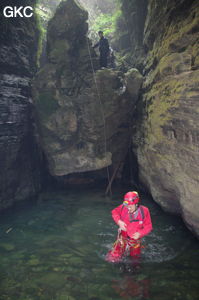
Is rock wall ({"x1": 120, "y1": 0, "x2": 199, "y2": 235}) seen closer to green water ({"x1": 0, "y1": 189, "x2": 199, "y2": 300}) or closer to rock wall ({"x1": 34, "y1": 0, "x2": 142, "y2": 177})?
green water ({"x1": 0, "y1": 189, "x2": 199, "y2": 300})

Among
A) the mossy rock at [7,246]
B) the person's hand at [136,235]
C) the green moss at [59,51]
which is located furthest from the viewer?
the green moss at [59,51]

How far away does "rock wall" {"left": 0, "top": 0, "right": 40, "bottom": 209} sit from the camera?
11.1 metres

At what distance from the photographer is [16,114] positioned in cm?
1173

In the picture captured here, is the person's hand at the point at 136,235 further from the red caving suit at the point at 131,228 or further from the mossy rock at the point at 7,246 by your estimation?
the mossy rock at the point at 7,246

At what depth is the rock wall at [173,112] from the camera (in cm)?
650

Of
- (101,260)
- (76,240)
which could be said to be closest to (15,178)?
(76,240)

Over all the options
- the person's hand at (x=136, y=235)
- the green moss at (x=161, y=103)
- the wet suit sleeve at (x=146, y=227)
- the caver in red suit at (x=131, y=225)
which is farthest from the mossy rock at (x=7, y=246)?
the green moss at (x=161, y=103)

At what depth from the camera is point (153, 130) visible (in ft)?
28.9

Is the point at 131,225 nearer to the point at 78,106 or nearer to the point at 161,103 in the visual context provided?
the point at 161,103

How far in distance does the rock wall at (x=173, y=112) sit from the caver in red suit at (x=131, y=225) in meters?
1.78

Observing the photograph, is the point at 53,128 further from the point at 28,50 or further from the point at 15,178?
the point at 28,50

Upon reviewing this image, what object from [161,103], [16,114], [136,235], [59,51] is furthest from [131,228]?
[59,51]

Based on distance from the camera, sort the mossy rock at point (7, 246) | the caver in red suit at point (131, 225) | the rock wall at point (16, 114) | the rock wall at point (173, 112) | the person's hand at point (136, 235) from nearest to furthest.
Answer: the person's hand at point (136, 235) → the caver in red suit at point (131, 225) → the rock wall at point (173, 112) → the mossy rock at point (7, 246) → the rock wall at point (16, 114)

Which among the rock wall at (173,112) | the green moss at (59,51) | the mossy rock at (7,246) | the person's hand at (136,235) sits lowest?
the mossy rock at (7,246)
